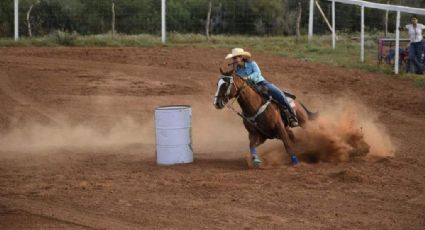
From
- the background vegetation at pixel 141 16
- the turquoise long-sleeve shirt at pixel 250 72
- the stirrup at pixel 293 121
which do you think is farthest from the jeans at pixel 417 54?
the turquoise long-sleeve shirt at pixel 250 72

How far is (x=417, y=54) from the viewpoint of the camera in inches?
977

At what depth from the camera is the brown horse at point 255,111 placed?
12.1m

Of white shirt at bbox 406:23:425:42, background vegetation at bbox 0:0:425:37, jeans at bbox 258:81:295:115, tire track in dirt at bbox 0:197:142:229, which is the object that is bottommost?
tire track in dirt at bbox 0:197:142:229

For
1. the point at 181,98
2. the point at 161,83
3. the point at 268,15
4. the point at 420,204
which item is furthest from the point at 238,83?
the point at 268,15

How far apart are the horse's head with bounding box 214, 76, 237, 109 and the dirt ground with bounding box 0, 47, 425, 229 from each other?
3.70 feet

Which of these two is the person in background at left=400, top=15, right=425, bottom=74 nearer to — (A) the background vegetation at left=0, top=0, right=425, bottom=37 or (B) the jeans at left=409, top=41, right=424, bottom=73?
(B) the jeans at left=409, top=41, right=424, bottom=73

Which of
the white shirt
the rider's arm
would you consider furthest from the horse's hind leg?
the white shirt

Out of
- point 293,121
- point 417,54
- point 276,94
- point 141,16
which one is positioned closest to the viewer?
point 276,94

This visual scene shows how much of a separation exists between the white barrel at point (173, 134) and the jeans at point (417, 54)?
523 inches

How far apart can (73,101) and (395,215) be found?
41.4 feet

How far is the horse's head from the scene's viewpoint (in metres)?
12.0

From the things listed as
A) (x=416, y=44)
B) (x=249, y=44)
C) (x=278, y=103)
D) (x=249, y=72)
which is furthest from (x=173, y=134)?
(x=249, y=44)

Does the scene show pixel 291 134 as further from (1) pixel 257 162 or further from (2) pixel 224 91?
(2) pixel 224 91

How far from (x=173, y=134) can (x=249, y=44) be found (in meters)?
18.1
